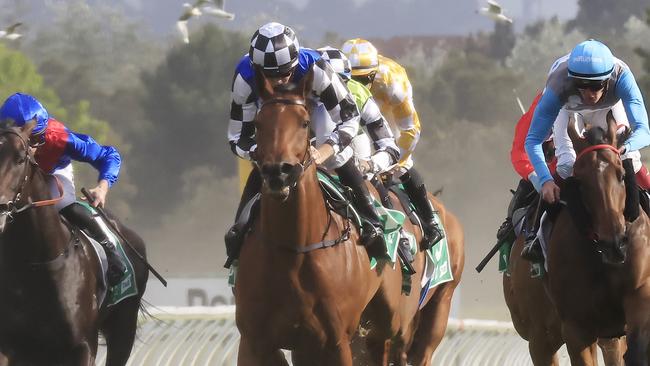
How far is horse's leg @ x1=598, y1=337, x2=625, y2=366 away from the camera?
8500 millimetres

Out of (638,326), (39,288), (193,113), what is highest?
(638,326)

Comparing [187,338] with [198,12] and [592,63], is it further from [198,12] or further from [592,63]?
[198,12]

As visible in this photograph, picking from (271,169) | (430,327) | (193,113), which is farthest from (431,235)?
(193,113)

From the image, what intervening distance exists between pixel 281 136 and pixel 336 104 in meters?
0.90

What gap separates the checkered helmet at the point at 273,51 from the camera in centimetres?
639

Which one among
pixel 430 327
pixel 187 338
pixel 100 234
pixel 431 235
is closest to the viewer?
pixel 100 234

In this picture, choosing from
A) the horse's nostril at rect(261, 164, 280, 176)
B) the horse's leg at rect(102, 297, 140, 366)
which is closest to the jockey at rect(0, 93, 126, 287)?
the horse's leg at rect(102, 297, 140, 366)

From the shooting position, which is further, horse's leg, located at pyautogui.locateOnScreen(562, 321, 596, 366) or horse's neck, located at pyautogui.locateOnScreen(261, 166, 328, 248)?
horse's leg, located at pyautogui.locateOnScreen(562, 321, 596, 366)

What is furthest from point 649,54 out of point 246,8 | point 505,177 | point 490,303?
point 246,8

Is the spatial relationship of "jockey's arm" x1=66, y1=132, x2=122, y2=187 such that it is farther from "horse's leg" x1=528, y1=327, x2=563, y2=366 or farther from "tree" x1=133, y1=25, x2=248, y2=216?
"tree" x1=133, y1=25, x2=248, y2=216

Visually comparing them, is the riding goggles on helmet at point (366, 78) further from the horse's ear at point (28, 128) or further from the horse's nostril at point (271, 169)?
the horse's nostril at point (271, 169)

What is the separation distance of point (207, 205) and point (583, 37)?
933 inches

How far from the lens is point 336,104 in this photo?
22.1 ft

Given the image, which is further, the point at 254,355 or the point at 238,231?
the point at 238,231
